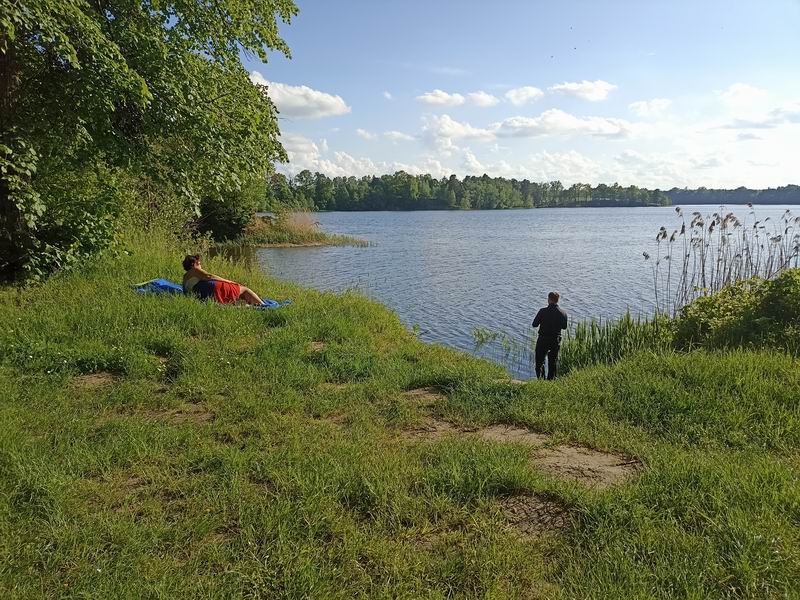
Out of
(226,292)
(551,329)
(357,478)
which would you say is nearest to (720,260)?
(551,329)

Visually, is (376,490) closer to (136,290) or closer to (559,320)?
(559,320)

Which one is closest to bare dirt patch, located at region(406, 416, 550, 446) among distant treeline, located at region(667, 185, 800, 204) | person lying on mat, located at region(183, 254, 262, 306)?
person lying on mat, located at region(183, 254, 262, 306)

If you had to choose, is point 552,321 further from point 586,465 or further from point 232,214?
point 232,214

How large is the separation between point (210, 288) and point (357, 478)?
658 centimetres

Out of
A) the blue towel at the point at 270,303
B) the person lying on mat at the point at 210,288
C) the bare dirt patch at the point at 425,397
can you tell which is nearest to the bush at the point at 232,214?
the blue towel at the point at 270,303

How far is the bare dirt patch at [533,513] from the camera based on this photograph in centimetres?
337

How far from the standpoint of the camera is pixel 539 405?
5371 mm

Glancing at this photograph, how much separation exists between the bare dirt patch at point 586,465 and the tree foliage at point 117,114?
7370 mm

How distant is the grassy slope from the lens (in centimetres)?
289

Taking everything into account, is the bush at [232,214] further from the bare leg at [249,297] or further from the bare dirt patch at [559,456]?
the bare dirt patch at [559,456]

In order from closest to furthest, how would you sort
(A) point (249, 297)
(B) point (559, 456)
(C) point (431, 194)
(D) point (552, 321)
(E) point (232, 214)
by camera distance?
(B) point (559, 456)
(D) point (552, 321)
(A) point (249, 297)
(E) point (232, 214)
(C) point (431, 194)

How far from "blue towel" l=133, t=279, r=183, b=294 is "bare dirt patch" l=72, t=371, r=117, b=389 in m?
3.45

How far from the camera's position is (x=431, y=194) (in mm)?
134250

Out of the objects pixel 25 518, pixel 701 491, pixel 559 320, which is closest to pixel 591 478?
pixel 701 491
